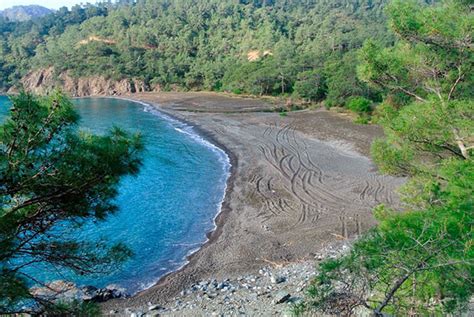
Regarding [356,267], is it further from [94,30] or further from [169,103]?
[94,30]

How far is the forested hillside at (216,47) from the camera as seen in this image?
55.4 meters

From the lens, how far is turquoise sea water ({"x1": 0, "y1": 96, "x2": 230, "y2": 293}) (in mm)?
13711

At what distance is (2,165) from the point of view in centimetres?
474

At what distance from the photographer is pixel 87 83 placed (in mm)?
75375

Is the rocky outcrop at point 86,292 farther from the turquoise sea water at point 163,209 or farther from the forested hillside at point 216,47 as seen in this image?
the forested hillside at point 216,47

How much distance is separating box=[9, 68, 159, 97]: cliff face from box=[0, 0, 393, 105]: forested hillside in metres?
1.12

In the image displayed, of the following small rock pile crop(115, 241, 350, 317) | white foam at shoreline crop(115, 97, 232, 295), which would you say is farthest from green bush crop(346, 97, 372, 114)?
small rock pile crop(115, 241, 350, 317)

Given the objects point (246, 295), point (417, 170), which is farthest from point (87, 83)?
point (417, 170)

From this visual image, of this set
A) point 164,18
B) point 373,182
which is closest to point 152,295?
point 373,182

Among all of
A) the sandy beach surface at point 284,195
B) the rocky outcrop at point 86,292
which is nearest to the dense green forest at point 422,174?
the sandy beach surface at point 284,195

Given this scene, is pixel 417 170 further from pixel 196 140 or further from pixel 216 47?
pixel 216 47

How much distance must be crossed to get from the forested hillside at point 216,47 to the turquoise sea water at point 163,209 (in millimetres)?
22165

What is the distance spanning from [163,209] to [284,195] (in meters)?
6.02

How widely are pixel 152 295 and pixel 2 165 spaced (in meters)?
8.40
